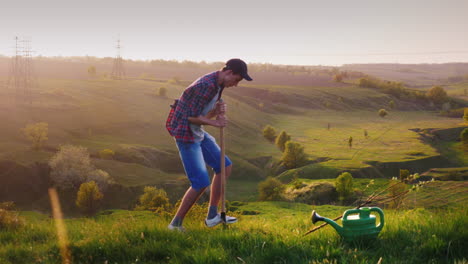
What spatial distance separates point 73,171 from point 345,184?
49122 millimetres

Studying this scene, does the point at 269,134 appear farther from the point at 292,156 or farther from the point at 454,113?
the point at 454,113

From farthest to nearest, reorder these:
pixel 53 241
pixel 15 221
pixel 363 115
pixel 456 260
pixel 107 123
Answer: pixel 363 115 → pixel 107 123 → pixel 15 221 → pixel 53 241 → pixel 456 260

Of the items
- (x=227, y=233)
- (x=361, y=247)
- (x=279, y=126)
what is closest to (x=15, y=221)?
(x=227, y=233)

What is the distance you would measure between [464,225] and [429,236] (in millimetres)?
531

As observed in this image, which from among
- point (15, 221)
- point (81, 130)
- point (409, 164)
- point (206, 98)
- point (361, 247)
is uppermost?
point (206, 98)

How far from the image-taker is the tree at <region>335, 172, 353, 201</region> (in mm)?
69562

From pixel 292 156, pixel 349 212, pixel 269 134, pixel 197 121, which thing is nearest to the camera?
pixel 349 212

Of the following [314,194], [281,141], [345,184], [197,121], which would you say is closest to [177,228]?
[197,121]

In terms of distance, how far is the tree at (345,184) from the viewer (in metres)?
69.6

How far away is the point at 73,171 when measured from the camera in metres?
72.1

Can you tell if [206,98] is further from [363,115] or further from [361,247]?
[363,115]

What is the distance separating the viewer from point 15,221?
6.71m

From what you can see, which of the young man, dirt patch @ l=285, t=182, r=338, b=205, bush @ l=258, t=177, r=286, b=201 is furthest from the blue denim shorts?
dirt patch @ l=285, t=182, r=338, b=205

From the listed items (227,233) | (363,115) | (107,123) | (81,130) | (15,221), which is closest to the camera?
(227,233)
